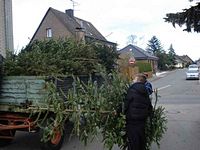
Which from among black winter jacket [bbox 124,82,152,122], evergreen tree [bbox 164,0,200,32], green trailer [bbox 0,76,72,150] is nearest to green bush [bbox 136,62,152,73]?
evergreen tree [bbox 164,0,200,32]

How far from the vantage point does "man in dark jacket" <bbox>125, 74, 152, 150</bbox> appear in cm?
736

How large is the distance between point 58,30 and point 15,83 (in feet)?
173

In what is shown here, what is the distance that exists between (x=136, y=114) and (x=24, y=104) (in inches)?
107

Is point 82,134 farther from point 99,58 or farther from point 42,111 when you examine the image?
point 99,58

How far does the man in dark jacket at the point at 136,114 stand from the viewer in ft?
24.1

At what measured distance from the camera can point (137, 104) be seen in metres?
7.37

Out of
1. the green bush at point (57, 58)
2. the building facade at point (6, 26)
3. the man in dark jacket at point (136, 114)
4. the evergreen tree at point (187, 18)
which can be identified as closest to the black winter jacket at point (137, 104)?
the man in dark jacket at point (136, 114)

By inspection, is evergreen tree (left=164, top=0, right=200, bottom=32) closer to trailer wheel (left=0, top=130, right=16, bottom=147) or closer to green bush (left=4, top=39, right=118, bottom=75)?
green bush (left=4, top=39, right=118, bottom=75)

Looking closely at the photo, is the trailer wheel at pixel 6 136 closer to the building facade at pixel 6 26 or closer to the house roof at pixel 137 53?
the building facade at pixel 6 26

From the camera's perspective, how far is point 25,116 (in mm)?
9156

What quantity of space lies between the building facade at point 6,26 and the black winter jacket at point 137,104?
934 cm

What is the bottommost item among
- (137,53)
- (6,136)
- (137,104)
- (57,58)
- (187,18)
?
(6,136)

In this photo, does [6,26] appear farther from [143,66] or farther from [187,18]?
[143,66]

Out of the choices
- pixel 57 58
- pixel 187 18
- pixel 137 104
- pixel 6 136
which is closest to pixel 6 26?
pixel 187 18
